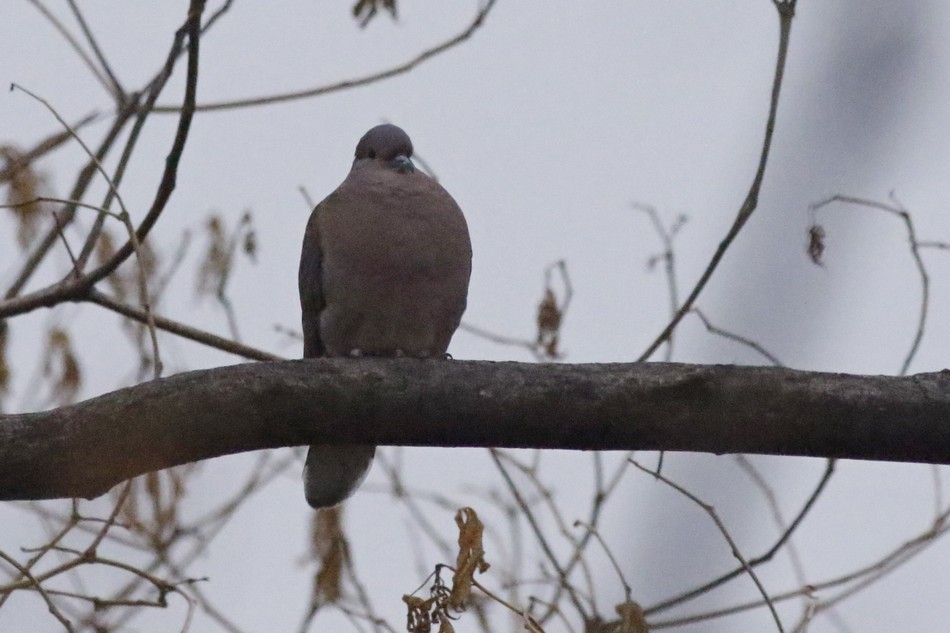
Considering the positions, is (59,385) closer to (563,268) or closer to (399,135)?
(399,135)

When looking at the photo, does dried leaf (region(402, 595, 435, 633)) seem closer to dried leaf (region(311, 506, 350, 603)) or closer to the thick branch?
the thick branch

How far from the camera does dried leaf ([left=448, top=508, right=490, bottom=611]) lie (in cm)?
236

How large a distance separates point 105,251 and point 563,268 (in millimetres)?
1813

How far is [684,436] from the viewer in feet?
9.35

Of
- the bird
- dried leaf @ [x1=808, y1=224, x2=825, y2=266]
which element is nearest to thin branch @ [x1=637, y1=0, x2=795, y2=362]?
dried leaf @ [x1=808, y1=224, x2=825, y2=266]

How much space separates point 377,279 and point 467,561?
208cm

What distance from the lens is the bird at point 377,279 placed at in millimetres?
4266

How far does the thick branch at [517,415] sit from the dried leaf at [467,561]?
1.84ft

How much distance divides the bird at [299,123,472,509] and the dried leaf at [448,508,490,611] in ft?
6.04

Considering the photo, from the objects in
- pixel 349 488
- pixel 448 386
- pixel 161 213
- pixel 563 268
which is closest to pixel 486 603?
pixel 349 488

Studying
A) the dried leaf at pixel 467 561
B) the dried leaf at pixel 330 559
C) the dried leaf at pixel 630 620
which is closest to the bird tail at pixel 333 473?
the dried leaf at pixel 330 559

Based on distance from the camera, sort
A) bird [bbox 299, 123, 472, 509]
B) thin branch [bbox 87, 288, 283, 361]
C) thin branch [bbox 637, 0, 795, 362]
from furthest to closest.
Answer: bird [bbox 299, 123, 472, 509], thin branch [bbox 87, 288, 283, 361], thin branch [bbox 637, 0, 795, 362]

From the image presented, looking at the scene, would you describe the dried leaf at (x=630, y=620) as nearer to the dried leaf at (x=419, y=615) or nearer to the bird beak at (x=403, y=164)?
the dried leaf at (x=419, y=615)

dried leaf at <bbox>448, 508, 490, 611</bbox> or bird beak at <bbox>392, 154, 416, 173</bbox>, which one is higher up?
bird beak at <bbox>392, 154, 416, 173</bbox>
